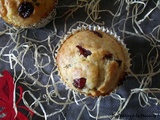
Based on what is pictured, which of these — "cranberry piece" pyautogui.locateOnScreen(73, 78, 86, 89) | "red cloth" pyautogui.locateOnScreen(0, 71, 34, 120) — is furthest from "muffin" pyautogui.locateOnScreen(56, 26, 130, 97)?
"red cloth" pyautogui.locateOnScreen(0, 71, 34, 120)

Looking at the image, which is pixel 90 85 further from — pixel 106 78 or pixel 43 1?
pixel 43 1

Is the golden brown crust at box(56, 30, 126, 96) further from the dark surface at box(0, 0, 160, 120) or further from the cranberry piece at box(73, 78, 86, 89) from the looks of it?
the dark surface at box(0, 0, 160, 120)

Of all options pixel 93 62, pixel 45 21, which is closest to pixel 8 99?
pixel 45 21

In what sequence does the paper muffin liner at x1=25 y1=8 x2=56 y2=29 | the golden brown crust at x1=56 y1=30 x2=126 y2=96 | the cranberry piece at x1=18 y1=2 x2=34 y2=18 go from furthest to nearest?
the paper muffin liner at x1=25 y1=8 x2=56 y2=29, the cranberry piece at x1=18 y1=2 x2=34 y2=18, the golden brown crust at x1=56 y1=30 x2=126 y2=96

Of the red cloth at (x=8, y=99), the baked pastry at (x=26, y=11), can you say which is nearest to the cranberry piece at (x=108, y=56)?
the baked pastry at (x=26, y=11)

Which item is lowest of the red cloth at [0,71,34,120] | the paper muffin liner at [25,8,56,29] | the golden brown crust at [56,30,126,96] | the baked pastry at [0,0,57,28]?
the red cloth at [0,71,34,120]

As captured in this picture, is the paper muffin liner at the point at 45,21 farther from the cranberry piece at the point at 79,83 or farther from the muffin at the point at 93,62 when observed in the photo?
the cranberry piece at the point at 79,83

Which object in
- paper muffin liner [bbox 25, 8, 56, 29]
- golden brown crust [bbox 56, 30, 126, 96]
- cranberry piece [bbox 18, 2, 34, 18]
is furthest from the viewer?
paper muffin liner [bbox 25, 8, 56, 29]
